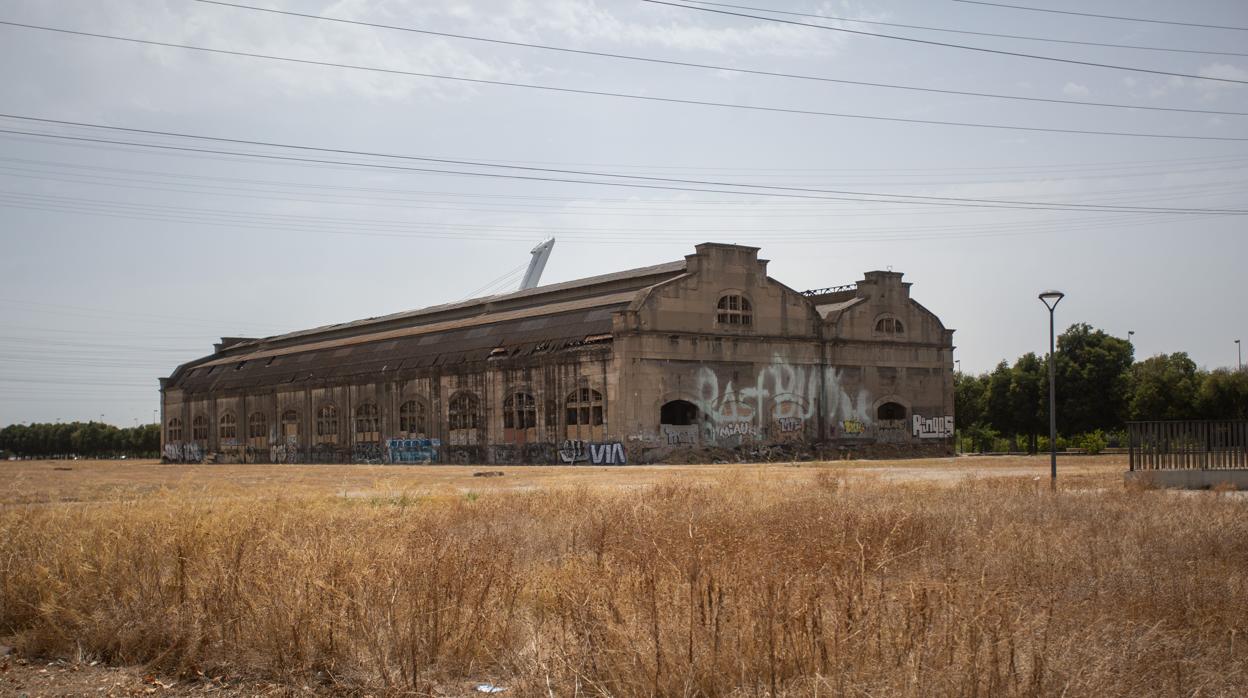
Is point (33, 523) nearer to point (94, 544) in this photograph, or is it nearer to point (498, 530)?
point (94, 544)

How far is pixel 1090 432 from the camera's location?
7462cm

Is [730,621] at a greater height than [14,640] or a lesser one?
greater

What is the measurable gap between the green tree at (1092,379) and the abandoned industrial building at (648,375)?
13.8 meters

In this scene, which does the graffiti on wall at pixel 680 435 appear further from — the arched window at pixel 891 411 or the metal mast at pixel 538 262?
the metal mast at pixel 538 262

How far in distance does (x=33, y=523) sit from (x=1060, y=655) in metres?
10.6

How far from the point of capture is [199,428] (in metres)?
81.8

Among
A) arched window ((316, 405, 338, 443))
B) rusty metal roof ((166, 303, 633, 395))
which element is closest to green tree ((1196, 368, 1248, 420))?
rusty metal roof ((166, 303, 633, 395))

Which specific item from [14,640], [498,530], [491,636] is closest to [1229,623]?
[491,636]

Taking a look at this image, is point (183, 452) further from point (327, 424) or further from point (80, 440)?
point (80, 440)

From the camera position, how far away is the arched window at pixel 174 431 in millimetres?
84688

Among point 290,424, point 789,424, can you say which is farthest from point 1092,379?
point 290,424

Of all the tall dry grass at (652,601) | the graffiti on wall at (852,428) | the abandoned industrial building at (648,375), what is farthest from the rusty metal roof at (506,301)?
the tall dry grass at (652,601)

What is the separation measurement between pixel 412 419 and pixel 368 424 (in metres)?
4.65

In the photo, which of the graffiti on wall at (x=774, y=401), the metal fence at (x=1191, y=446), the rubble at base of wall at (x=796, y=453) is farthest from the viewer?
the graffiti on wall at (x=774, y=401)
